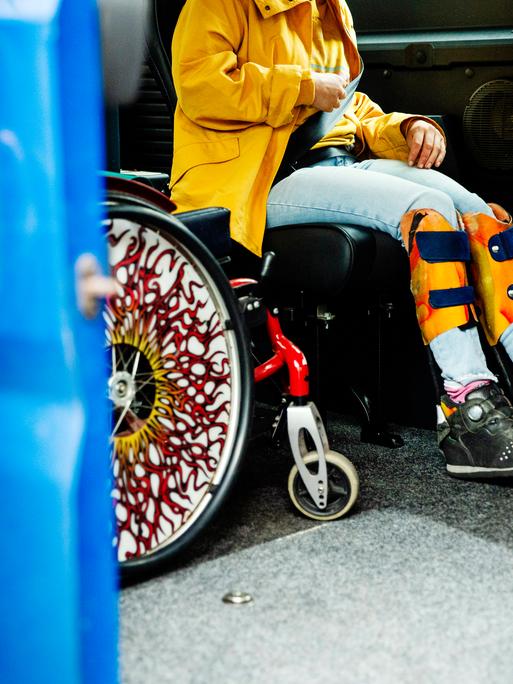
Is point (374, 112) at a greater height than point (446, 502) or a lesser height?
greater

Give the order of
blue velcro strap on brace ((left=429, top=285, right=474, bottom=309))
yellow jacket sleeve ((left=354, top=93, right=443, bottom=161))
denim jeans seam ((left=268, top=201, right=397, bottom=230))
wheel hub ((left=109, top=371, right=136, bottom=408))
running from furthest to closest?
yellow jacket sleeve ((left=354, top=93, right=443, bottom=161)), denim jeans seam ((left=268, top=201, right=397, bottom=230)), blue velcro strap on brace ((left=429, top=285, right=474, bottom=309)), wheel hub ((left=109, top=371, right=136, bottom=408))

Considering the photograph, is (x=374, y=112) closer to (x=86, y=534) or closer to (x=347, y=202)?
(x=347, y=202)

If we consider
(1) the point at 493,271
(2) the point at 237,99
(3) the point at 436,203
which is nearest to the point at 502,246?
(1) the point at 493,271

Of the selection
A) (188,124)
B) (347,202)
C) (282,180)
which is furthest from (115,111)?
(347,202)

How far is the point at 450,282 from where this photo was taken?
1.70m

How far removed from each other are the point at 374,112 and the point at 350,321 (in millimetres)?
473

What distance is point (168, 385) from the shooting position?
4.47 feet

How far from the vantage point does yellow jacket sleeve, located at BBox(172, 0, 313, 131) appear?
5.74ft

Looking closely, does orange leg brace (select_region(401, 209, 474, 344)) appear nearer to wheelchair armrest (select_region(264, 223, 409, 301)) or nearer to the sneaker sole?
wheelchair armrest (select_region(264, 223, 409, 301))

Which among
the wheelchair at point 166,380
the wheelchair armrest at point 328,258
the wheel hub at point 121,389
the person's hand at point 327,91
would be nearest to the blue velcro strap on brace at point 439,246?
the wheelchair armrest at point 328,258

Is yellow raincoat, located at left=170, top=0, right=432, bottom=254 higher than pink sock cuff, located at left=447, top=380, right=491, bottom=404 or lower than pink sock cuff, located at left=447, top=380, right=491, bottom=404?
higher

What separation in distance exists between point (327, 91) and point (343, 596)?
3.18 feet

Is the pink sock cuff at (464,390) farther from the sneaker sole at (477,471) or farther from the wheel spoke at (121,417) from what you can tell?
the wheel spoke at (121,417)

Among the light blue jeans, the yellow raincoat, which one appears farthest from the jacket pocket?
the light blue jeans
